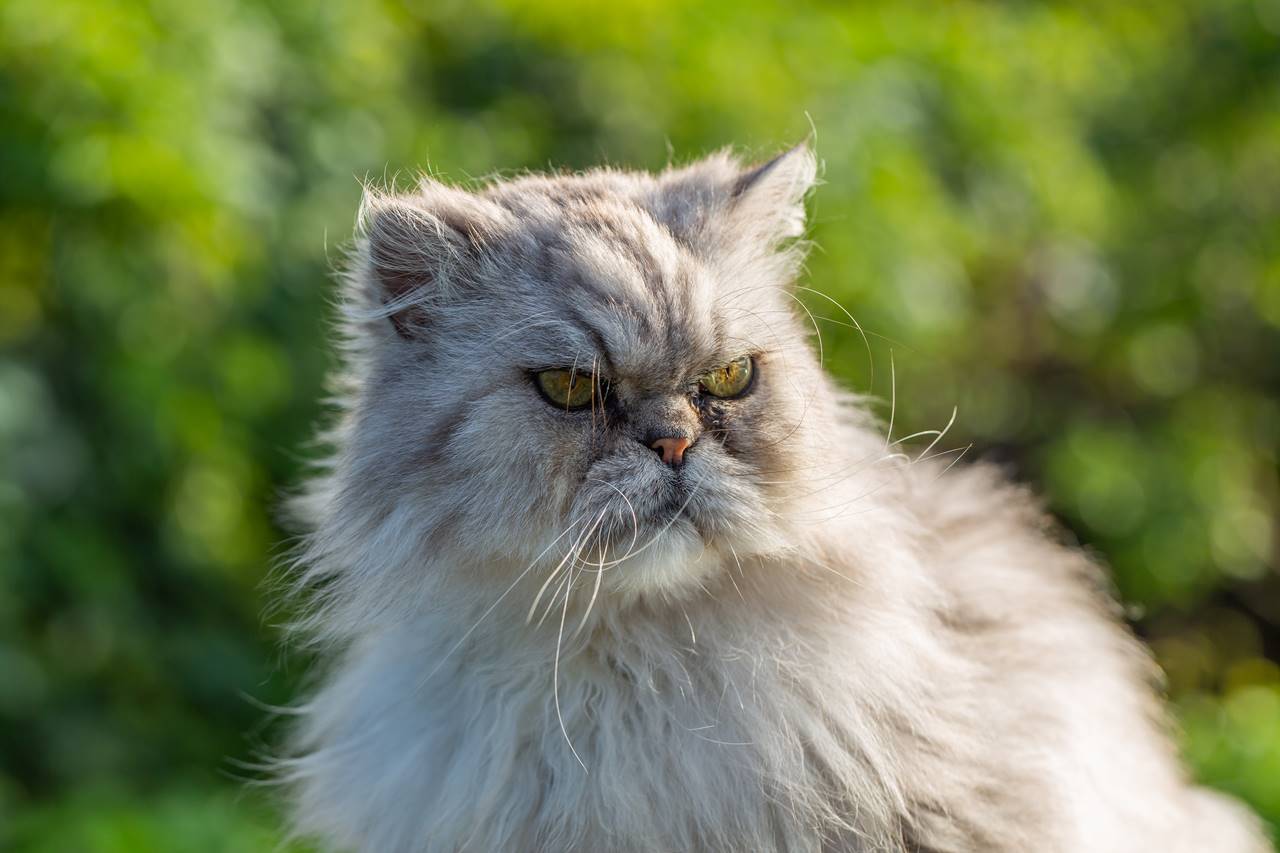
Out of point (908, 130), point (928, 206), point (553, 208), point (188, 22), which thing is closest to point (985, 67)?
point (908, 130)

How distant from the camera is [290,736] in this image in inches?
98.8

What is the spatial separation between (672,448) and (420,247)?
516 millimetres

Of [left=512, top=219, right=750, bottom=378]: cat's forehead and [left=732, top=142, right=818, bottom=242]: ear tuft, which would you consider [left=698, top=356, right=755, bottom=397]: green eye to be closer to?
[left=512, top=219, right=750, bottom=378]: cat's forehead

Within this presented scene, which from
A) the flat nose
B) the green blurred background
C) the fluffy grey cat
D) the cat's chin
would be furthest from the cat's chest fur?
the green blurred background

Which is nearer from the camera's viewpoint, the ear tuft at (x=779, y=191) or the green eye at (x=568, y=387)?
the green eye at (x=568, y=387)

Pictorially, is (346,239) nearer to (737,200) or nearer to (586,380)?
(737,200)

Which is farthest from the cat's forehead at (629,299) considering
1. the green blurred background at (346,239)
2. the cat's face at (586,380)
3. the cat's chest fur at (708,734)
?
the green blurred background at (346,239)

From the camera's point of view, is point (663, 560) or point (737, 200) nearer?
point (663, 560)

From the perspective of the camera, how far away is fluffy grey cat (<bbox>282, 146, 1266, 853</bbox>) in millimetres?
1694

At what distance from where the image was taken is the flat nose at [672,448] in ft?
5.43

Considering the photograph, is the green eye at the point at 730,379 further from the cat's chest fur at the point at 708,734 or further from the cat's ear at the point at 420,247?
the cat's ear at the point at 420,247

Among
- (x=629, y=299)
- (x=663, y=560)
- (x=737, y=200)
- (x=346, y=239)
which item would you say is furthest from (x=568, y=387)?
(x=346, y=239)

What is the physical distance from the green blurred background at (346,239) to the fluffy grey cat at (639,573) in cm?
94

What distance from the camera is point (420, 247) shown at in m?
1.87
